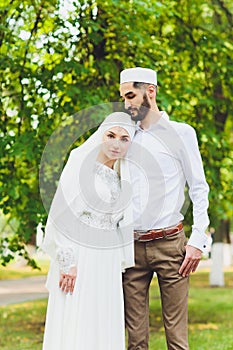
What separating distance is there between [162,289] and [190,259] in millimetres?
306

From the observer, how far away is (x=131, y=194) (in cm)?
455

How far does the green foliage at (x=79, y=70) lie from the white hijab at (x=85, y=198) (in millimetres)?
3246

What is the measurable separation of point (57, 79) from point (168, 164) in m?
4.06

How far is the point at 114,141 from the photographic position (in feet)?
14.6

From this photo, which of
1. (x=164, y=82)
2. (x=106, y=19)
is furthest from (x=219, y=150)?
(x=106, y=19)

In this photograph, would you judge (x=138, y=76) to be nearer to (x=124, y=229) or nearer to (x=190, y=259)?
(x=124, y=229)

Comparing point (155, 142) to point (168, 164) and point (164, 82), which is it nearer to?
point (168, 164)

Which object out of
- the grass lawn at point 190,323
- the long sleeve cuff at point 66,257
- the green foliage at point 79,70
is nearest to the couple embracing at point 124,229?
the long sleeve cuff at point 66,257

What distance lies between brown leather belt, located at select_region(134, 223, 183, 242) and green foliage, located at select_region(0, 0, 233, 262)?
329 centimetres

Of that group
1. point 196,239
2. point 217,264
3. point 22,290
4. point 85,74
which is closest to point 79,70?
point 85,74

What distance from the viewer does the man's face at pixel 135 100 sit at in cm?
456

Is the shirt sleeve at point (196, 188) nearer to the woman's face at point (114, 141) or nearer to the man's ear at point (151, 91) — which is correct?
the man's ear at point (151, 91)

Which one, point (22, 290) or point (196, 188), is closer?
point (196, 188)

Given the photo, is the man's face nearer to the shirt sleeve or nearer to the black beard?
the black beard
